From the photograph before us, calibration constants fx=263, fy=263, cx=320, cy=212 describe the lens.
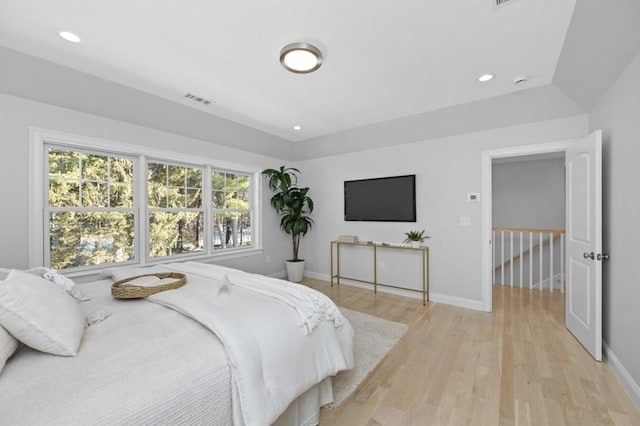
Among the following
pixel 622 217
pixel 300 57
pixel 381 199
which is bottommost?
pixel 622 217

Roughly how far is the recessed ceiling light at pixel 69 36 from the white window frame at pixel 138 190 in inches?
43.9

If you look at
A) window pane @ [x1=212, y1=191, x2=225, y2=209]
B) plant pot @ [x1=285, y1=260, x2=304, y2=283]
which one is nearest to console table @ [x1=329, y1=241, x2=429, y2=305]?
plant pot @ [x1=285, y1=260, x2=304, y2=283]

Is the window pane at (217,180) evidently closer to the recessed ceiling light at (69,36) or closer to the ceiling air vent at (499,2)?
the recessed ceiling light at (69,36)

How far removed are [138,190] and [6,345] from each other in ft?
8.70

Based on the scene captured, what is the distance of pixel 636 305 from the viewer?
178 cm

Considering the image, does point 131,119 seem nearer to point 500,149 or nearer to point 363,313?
point 363,313

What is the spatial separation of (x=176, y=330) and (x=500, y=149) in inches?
148

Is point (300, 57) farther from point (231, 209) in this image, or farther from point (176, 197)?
point (231, 209)

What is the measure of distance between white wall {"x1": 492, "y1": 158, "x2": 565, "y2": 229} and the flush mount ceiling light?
498 cm

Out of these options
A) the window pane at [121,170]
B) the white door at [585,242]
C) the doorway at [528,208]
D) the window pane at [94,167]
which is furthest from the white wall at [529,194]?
the window pane at [94,167]

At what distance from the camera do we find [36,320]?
3.47ft

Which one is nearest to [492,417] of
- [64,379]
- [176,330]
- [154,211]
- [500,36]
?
[176,330]

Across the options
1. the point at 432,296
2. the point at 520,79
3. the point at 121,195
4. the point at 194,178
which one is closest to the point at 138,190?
the point at 121,195

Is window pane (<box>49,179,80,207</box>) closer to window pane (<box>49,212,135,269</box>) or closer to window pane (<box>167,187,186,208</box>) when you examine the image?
window pane (<box>49,212,135,269</box>)
